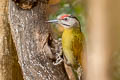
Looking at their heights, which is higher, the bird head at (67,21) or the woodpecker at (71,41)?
the bird head at (67,21)

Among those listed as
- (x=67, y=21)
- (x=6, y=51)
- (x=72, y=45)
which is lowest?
(x=6, y=51)

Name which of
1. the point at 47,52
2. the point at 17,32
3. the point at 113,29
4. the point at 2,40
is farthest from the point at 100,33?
the point at 2,40

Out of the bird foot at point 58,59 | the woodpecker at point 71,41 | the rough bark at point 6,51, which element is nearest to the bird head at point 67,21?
the woodpecker at point 71,41

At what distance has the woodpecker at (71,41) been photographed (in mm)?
1766

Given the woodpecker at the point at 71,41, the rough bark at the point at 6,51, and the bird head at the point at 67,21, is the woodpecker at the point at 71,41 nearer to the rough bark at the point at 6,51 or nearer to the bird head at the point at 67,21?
the bird head at the point at 67,21

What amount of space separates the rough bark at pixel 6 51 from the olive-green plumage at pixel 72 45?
43 cm

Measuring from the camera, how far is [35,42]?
5.65 ft

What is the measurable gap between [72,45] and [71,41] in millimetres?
25

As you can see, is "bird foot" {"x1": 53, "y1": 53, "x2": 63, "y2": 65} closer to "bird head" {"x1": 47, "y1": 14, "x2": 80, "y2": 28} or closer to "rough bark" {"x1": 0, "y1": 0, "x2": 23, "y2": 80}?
"bird head" {"x1": 47, "y1": 14, "x2": 80, "y2": 28}

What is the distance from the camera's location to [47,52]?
170cm

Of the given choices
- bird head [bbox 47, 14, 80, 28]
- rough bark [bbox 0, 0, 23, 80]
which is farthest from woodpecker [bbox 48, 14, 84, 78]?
rough bark [bbox 0, 0, 23, 80]

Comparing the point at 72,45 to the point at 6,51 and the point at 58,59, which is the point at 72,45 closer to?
the point at 58,59

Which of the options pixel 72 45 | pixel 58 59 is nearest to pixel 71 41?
pixel 72 45

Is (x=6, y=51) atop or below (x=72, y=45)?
below
